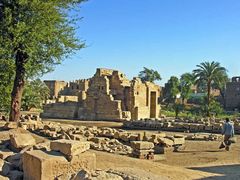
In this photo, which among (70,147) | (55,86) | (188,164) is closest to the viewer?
(70,147)

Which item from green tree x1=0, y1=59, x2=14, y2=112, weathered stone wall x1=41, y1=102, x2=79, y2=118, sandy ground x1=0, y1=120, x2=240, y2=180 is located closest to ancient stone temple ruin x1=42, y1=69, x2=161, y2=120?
weathered stone wall x1=41, y1=102, x2=79, y2=118

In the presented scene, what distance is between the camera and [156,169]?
9.43m

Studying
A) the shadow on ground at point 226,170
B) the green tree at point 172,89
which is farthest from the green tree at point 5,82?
the green tree at point 172,89

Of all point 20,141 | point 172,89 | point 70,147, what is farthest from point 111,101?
point 70,147

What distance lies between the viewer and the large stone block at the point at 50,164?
7.54 metres

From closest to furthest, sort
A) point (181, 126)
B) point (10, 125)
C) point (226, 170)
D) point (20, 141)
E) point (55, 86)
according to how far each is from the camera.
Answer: point (20, 141)
point (226, 170)
point (10, 125)
point (181, 126)
point (55, 86)

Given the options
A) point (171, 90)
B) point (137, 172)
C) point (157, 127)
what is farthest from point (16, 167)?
point (171, 90)

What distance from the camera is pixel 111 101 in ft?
117

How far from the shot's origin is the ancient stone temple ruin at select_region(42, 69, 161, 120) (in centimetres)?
3591

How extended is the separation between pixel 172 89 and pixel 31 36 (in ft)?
146

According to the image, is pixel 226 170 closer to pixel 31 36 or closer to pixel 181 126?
pixel 31 36

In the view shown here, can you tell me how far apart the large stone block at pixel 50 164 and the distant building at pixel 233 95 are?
5657 cm

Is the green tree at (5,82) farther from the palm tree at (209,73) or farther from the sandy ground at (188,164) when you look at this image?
the palm tree at (209,73)

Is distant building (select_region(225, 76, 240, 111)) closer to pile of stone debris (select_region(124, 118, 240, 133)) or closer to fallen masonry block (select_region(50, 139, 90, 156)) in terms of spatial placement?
pile of stone debris (select_region(124, 118, 240, 133))
